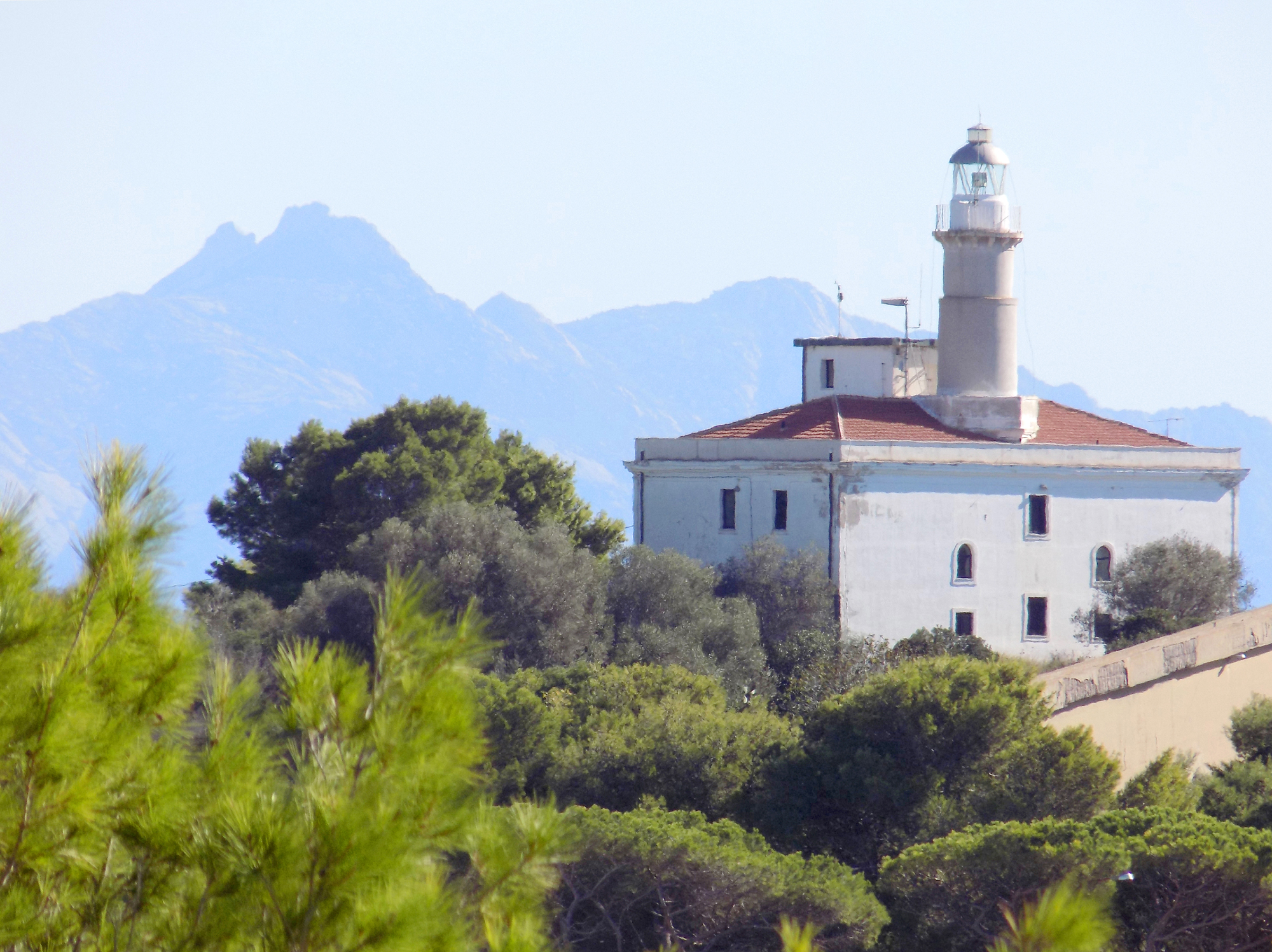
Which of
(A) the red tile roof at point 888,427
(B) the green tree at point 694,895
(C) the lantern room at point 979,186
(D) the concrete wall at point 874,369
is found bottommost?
(B) the green tree at point 694,895

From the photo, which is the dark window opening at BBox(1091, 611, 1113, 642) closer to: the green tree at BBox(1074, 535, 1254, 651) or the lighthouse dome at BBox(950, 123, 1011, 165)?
the green tree at BBox(1074, 535, 1254, 651)

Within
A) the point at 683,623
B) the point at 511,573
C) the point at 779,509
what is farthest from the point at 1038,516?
the point at 511,573

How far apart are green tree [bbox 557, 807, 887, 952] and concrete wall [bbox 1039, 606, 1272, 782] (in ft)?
16.8

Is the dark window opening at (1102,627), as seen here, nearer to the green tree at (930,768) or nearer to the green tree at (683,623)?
the green tree at (683,623)

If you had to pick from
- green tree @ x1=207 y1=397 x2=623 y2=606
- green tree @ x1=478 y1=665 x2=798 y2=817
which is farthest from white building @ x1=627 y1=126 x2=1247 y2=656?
green tree @ x1=478 y1=665 x2=798 y2=817

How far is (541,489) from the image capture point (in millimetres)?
37812

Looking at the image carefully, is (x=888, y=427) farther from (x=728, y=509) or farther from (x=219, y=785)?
(x=219, y=785)

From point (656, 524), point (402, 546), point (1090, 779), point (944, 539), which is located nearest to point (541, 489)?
point (656, 524)

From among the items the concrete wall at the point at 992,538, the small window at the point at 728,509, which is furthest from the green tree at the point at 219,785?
the small window at the point at 728,509

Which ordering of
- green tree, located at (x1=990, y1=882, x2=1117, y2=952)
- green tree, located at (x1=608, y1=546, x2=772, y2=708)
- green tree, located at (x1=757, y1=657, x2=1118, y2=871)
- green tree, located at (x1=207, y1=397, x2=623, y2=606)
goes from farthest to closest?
green tree, located at (x1=207, y1=397, x2=623, y2=606) → green tree, located at (x1=608, y1=546, x2=772, y2=708) → green tree, located at (x1=757, y1=657, x2=1118, y2=871) → green tree, located at (x1=990, y1=882, x2=1117, y2=952)

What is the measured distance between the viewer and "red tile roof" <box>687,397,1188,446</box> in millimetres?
34125

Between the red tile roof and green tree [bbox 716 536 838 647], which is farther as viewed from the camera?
the red tile roof

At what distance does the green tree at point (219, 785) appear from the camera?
5.05m

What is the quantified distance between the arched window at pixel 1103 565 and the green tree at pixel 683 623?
7842 mm
